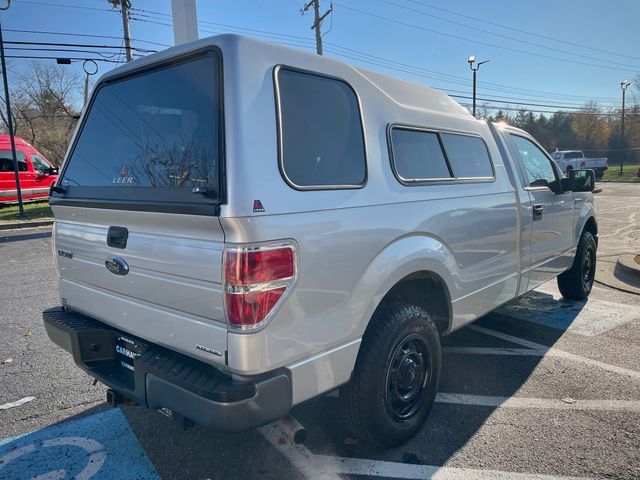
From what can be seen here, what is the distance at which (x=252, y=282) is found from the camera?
1.86 meters

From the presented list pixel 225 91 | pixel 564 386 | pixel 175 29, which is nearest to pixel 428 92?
pixel 225 91

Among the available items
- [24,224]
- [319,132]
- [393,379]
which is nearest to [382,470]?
[393,379]

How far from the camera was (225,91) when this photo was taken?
77.1 inches

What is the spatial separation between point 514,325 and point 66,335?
4.13 m

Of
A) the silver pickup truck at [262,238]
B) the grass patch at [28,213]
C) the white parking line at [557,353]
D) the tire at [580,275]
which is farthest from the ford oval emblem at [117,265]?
the grass patch at [28,213]

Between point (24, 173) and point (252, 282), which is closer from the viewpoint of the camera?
point (252, 282)

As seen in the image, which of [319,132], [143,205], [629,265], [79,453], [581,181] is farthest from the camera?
[629,265]

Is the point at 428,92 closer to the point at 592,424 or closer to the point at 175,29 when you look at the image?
the point at 592,424

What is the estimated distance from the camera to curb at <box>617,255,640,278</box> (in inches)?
253

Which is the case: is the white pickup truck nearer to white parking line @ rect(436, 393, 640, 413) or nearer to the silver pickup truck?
white parking line @ rect(436, 393, 640, 413)

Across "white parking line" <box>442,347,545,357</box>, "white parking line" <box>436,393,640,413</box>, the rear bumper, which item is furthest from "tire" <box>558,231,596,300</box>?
the rear bumper

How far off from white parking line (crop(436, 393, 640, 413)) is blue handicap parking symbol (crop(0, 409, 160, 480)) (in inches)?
81.5

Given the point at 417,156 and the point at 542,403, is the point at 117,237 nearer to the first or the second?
the point at 417,156

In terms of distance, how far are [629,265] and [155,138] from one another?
688cm
